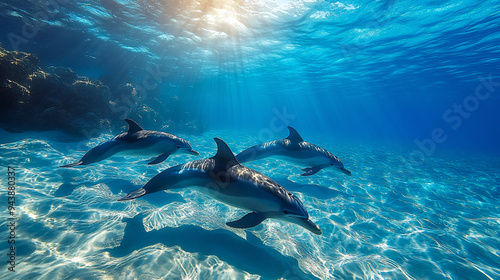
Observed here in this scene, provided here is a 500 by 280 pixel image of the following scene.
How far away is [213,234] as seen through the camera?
163 inches

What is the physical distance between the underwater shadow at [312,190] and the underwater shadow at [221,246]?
3750mm

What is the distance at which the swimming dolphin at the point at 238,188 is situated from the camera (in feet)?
11.3

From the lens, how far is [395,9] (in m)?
12.3

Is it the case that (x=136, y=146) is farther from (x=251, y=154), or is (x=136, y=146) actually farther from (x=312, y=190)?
(x=312, y=190)

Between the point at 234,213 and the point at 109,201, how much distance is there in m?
3.17

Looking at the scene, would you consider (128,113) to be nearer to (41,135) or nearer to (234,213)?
(41,135)

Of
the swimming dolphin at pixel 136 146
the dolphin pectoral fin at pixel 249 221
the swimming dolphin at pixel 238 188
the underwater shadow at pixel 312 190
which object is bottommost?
the underwater shadow at pixel 312 190

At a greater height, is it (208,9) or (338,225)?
(208,9)

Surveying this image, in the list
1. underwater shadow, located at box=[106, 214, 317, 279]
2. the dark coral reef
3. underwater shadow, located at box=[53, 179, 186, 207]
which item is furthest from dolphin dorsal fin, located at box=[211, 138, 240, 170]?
the dark coral reef

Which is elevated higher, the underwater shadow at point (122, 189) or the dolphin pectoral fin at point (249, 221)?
the dolphin pectoral fin at point (249, 221)

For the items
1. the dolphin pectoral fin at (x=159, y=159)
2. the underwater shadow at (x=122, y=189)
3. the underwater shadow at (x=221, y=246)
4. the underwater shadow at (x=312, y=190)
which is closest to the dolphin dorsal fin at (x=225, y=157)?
the underwater shadow at (x=221, y=246)

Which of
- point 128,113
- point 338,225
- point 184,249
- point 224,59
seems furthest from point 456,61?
point 128,113

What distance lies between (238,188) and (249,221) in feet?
1.98

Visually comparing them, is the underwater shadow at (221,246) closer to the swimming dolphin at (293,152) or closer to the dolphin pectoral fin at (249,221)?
the dolphin pectoral fin at (249,221)
